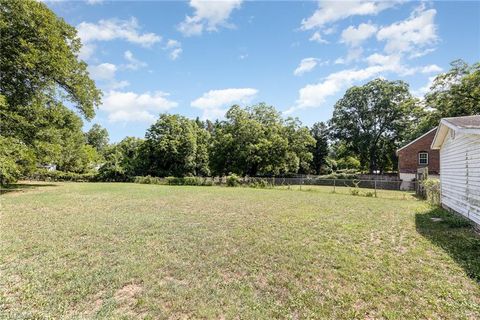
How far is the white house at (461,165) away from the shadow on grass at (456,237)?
58cm

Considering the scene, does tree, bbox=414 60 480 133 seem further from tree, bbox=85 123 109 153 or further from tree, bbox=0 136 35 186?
tree, bbox=85 123 109 153

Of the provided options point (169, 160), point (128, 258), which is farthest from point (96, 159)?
point (128, 258)

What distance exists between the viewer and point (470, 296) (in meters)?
3.70

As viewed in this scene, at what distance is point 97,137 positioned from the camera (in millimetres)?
63312

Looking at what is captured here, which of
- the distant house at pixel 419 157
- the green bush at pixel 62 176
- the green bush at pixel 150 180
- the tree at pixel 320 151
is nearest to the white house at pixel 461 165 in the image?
the distant house at pixel 419 157

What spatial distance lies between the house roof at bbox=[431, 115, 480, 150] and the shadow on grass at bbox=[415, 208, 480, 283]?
114 inches

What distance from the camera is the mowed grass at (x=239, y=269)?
3.47m

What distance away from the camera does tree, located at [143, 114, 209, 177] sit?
35.5 meters

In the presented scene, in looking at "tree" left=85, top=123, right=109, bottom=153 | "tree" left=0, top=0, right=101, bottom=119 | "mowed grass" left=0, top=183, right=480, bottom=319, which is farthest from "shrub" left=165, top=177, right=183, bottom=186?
"tree" left=85, top=123, right=109, bottom=153

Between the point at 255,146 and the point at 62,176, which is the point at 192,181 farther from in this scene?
the point at 62,176

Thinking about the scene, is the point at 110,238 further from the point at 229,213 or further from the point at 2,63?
the point at 2,63

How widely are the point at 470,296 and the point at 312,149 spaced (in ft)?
137

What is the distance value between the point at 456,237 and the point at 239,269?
619cm

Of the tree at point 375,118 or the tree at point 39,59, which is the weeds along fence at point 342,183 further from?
the tree at point 39,59
